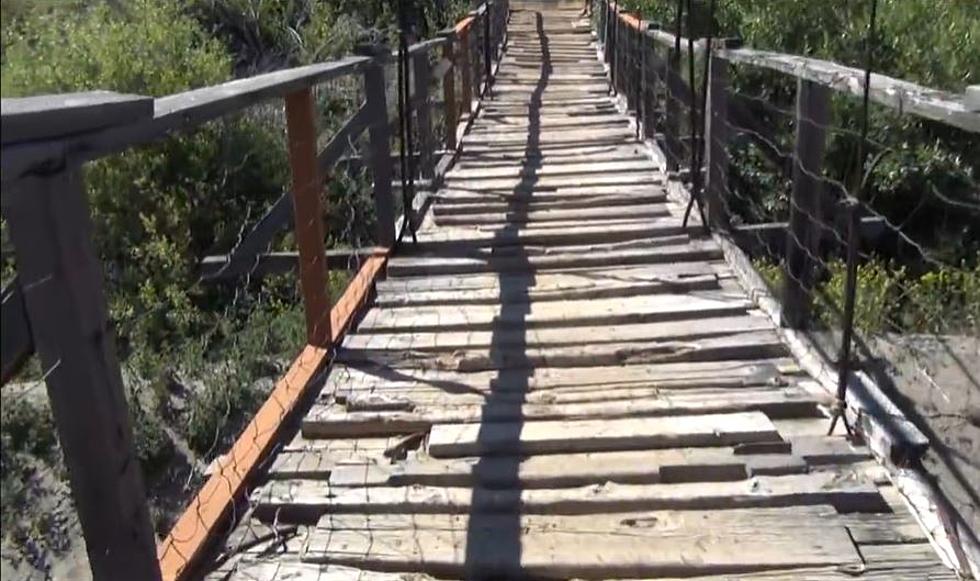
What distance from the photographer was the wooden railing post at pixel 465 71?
8.60 metres

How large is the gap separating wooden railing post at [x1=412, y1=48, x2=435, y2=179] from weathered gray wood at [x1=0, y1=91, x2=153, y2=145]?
13.9 feet

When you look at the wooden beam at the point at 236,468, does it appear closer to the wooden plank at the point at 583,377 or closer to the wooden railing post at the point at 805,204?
the wooden plank at the point at 583,377

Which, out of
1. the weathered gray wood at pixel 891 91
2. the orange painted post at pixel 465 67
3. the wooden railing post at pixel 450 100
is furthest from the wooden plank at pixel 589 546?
the orange painted post at pixel 465 67

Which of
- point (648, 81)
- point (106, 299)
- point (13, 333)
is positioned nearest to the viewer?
point (13, 333)

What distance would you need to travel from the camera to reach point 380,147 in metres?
4.45

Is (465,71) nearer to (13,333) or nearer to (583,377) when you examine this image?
(583,377)

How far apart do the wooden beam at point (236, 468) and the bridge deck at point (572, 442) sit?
66 mm

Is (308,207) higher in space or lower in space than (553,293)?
higher

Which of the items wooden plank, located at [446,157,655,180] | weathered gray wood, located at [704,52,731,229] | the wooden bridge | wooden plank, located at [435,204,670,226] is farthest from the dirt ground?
wooden plank, located at [446,157,655,180]

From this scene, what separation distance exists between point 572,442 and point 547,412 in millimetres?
220

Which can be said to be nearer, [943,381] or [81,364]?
[81,364]

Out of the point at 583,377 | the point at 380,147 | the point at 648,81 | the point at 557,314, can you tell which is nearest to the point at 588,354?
the point at 583,377

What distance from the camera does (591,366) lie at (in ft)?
11.4

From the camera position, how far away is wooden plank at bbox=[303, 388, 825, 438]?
299 centimetres
